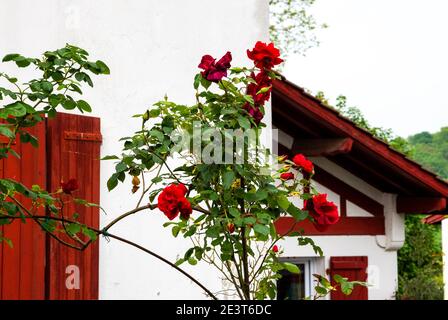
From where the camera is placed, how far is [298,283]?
28.0ft

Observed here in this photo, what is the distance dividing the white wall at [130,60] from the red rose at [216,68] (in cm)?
179

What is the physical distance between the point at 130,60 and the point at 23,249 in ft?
4.15

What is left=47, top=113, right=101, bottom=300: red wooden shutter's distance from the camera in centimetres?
463

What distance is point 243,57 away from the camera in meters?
5.61

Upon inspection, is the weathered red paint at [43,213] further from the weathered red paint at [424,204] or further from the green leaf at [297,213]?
the weathered red paint at [424,204]

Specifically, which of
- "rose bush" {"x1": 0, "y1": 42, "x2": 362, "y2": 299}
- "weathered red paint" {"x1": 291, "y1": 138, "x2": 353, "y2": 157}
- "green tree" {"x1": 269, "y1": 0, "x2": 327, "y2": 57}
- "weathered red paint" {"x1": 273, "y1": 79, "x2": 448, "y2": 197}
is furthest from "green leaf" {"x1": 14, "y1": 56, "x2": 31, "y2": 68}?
"green tree" {"x1": 269, "y1": 0, "x2": 327, "y2": 57}

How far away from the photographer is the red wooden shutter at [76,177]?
463 centimetres

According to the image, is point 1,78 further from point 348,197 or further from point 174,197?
point 348,197

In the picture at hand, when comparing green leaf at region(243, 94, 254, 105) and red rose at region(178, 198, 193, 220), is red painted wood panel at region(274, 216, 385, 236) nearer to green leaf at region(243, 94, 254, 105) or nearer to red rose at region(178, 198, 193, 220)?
green leaf at region(243, 94, 254, 105)

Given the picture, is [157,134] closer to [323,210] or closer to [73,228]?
[73,228]

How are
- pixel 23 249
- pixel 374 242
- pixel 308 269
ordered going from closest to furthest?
pixel 23 249 < pixel 308 269 < pixel 374 242

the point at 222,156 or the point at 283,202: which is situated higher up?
the point at 222,156

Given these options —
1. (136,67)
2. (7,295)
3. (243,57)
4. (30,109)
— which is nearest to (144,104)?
(136,67)

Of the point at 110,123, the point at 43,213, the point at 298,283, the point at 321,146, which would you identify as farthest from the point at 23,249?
the point at 298,283
